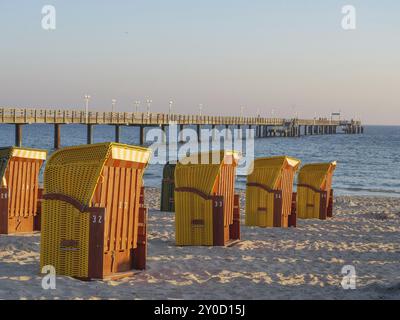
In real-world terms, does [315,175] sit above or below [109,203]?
below

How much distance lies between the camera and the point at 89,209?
26.6 ft

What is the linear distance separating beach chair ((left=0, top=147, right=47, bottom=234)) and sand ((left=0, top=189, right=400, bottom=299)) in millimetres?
600

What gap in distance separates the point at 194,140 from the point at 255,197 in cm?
8047

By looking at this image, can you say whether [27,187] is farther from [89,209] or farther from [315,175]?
[315,175]

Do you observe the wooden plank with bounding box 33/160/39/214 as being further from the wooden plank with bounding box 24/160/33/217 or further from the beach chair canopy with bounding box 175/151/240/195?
the beach chair canopy with bounding box 175/151/240/195

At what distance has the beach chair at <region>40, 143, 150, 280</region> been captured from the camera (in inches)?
321

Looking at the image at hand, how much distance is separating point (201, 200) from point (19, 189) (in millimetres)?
3547

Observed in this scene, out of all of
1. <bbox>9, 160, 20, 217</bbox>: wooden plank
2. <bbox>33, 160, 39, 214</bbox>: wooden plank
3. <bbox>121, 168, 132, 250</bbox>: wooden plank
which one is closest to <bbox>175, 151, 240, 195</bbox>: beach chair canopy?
<bbox>121, 168, 132, 250</bbox>: wooden plank

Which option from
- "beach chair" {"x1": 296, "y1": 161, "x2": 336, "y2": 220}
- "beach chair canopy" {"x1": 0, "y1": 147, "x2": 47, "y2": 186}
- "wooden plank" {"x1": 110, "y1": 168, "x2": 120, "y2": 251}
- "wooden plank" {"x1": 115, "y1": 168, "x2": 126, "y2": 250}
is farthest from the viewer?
"beach chair" {"x1": 296, "y1": 161, "x2": 336, "y2": 220}

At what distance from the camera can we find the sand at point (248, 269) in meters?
7.71

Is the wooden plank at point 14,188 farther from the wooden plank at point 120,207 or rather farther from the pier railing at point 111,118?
the pier railing at point 111,118

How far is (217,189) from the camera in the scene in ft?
37.6

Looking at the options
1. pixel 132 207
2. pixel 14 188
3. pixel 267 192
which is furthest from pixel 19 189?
pixel 267 192
